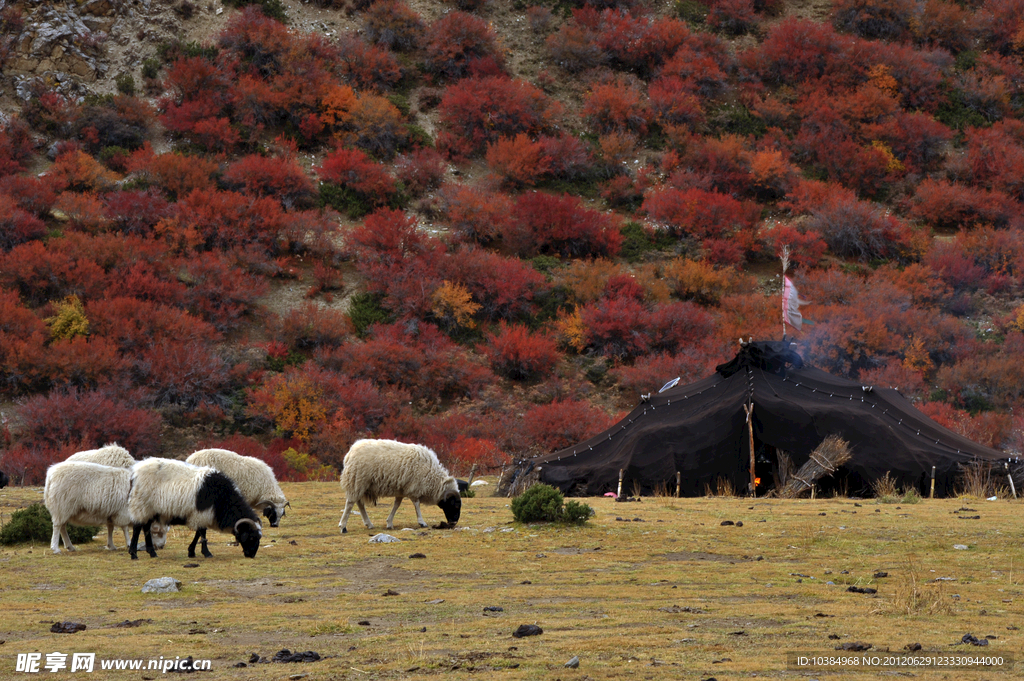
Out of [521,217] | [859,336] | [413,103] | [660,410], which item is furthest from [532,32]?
[660,410]

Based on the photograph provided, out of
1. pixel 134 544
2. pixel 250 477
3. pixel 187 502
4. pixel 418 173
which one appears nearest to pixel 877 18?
→ pixel 418 173

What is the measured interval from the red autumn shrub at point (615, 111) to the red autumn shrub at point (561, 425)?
26792 mm

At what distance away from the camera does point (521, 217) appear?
152 ft

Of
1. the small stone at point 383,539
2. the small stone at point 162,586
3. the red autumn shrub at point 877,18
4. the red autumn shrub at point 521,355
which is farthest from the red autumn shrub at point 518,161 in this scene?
the small stone at point 162,586

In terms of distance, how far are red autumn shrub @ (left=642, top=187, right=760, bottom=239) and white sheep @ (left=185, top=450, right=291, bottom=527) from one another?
35.4 metres

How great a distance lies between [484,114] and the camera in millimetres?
52750

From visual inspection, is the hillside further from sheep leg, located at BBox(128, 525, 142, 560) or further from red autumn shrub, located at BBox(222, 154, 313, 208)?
sheep leg, located at BBox(128, 525, 142, 560)

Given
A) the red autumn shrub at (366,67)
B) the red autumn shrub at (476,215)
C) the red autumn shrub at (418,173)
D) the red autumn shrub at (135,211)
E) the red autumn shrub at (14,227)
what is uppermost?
the red autumn shrub at (366,67)

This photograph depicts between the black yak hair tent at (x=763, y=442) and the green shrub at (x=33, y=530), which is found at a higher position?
the black yak hair tent at (x=763, y=442)

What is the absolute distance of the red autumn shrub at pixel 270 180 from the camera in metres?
45.5

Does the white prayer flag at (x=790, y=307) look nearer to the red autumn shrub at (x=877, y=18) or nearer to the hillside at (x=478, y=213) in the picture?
the hillside at (x=478, y=213)

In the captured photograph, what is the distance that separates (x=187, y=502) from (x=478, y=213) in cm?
3571

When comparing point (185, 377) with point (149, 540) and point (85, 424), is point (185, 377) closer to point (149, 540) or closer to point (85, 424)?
point (85, 424)

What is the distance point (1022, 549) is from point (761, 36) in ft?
187
